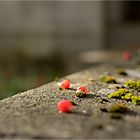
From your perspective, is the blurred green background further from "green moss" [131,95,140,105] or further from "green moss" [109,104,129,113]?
"green moss" [109,104,129,113]

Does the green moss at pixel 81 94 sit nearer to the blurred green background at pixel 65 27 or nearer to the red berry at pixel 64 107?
the red berry at pixel 64 107

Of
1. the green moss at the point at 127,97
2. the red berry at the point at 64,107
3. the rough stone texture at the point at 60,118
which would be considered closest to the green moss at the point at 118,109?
the rough stone texture at the point at 60,118

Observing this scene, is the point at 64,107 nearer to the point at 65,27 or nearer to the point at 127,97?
the point at 127,97

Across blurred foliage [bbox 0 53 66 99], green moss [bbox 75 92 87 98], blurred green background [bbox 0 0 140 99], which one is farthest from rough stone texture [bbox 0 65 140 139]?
blurred green background [bbox 0 0 140 99]

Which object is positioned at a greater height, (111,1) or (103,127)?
(103,127)

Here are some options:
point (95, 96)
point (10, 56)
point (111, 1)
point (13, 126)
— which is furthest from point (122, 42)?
point (13, 126)

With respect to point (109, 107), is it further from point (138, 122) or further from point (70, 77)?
point (70, 77)

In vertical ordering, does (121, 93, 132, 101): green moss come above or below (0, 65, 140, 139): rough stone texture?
below

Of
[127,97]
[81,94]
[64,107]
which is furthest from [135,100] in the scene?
[64,107]

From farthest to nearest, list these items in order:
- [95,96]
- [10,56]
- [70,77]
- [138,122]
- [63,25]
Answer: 1. [63,25]
2. [10,56]
3. [70,77]
4. [95,96]
5. [138,122]
